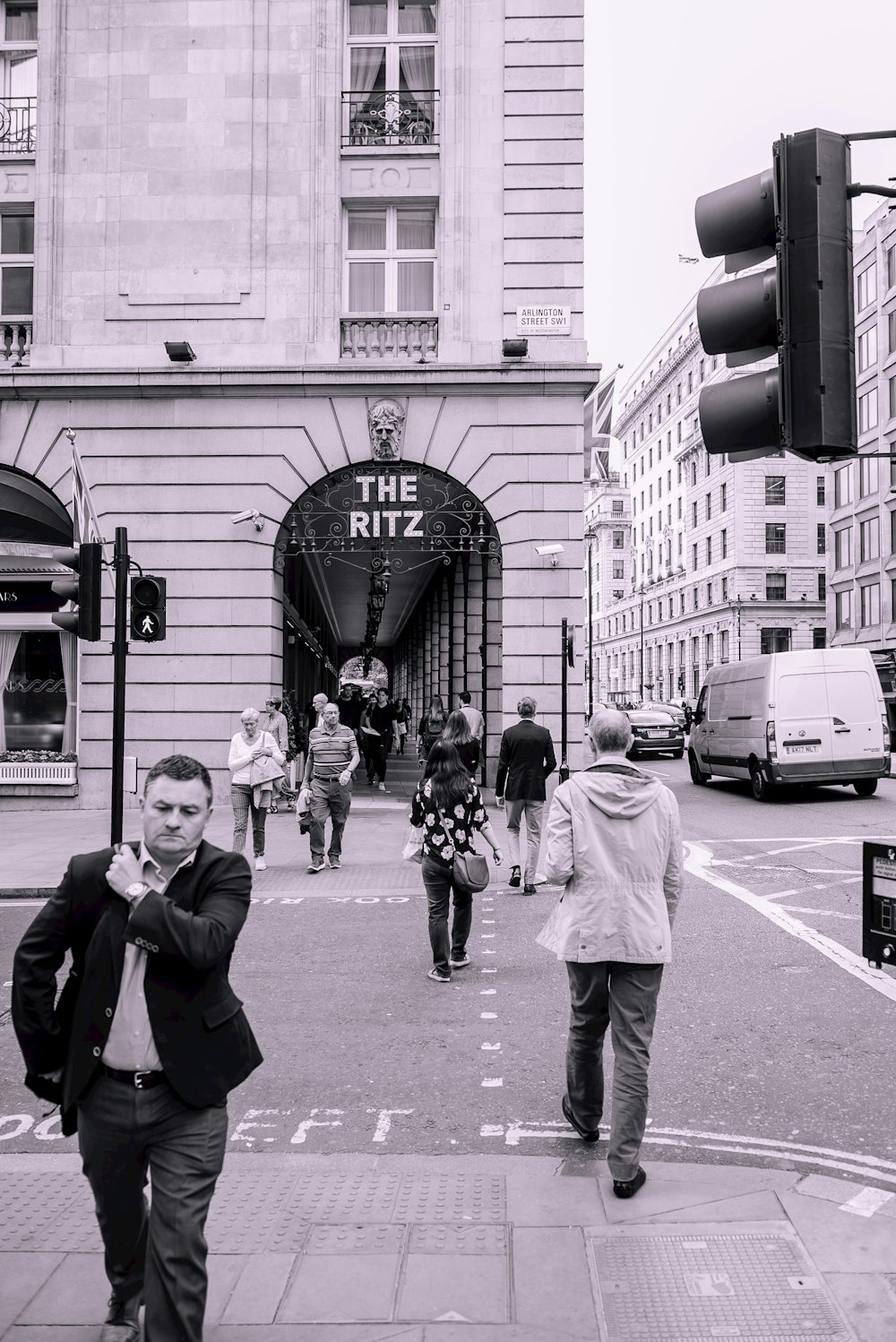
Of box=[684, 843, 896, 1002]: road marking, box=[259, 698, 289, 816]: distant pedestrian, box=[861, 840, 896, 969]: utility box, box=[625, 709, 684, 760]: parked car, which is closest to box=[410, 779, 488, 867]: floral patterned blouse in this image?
box=[684, 843, 896, 1002]: road marking

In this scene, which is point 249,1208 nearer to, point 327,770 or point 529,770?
→ point 529,770

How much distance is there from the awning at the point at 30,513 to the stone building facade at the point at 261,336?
0.17ft

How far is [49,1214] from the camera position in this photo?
4211 mm

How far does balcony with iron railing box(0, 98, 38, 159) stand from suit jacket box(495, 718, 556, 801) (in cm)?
1524

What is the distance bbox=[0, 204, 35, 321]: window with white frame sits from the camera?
20.4 m

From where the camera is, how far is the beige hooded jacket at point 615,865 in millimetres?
4621

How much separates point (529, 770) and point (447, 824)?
3627 mm

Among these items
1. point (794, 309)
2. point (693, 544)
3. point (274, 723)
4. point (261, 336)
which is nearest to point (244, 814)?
point (274, 723)

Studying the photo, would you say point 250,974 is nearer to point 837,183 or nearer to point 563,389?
point 837,183

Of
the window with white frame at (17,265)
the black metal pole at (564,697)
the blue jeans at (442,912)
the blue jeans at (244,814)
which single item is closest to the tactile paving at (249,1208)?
the blue jeans at (442,912)

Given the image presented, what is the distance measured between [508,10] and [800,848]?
15297 millimetres

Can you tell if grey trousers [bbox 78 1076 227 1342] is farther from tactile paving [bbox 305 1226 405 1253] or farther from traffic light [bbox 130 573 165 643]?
traffic light [bbox 130 573 165 643]

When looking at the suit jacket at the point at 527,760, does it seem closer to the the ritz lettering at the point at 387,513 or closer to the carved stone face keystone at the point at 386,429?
the the ritz lettering at the point at 387,513

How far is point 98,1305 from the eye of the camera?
11.5ft
